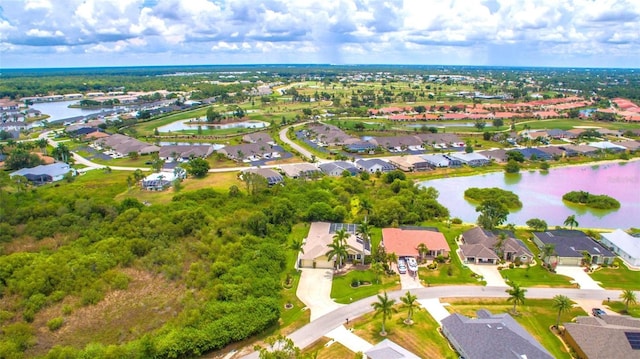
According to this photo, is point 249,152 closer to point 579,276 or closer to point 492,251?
point 492,251

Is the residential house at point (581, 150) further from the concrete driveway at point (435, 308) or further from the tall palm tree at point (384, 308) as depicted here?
the tall palm tree at point (384, 308)

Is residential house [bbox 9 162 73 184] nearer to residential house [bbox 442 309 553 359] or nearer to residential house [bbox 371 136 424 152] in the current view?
residential house [bbox 371 136 424 152]

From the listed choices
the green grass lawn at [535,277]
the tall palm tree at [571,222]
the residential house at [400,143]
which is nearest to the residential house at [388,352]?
the green grass lawn at [535,277]

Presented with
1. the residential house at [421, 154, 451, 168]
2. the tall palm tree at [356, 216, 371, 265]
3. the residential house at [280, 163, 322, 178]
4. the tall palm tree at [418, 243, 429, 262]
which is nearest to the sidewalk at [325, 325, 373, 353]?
the tall palm tree at [356, 216, 371, 265]

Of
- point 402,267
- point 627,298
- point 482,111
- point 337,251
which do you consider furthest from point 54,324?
point 482,111

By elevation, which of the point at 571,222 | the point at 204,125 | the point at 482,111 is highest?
the point at 482,111

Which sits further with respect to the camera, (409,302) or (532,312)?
(532,312)

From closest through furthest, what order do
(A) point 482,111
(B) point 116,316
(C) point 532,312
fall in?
(B) point 116,316 → (C) point 532,312 → (A) point 482,111
